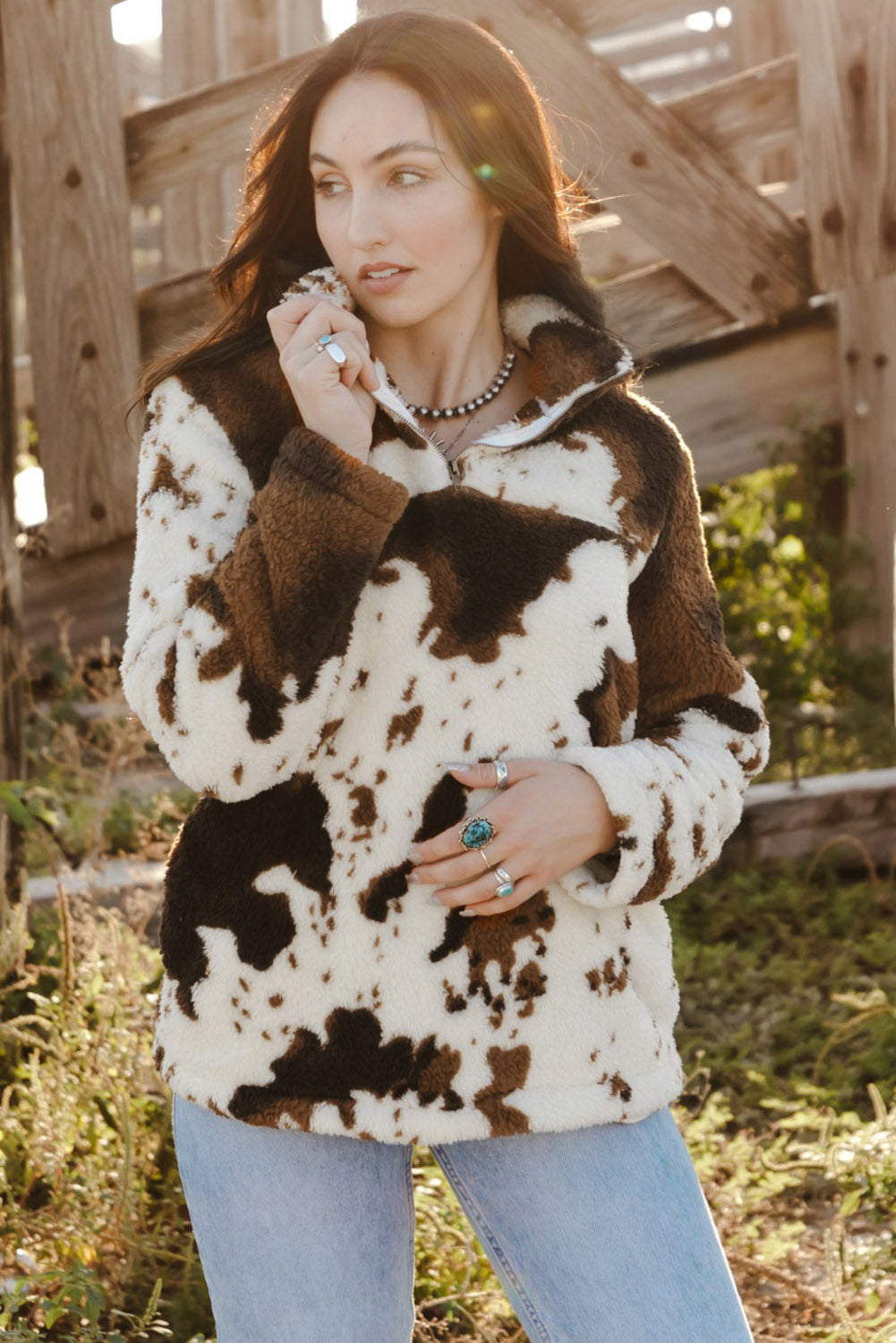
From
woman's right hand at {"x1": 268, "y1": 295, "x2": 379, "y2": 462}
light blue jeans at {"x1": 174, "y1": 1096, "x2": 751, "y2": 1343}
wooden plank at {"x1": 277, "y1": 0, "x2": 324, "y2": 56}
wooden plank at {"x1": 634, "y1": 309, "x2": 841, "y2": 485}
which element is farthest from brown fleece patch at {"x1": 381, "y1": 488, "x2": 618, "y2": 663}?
wooden plank at {"x1": 277, "y1": 0, "x2": 324, "y2": 56}

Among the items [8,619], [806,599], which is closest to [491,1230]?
[8,619]

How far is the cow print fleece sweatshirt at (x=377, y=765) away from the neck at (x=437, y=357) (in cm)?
16

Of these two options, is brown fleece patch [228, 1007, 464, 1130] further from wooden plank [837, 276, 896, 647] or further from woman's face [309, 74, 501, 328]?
wooden plank [837, 276, 896, 647]

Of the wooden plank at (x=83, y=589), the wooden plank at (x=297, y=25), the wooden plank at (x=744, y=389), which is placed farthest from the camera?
the wooden plank at (x=297, y=25)

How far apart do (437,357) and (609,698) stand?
1.78 feet

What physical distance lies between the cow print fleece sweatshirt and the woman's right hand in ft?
0.11

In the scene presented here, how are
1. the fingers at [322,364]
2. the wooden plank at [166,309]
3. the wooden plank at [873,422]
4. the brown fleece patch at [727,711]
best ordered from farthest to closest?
the wooden plank at [873,422] < the wooden plank at [166,309] < the brown fleece patch at [727,711] < the fingers at [322,364]

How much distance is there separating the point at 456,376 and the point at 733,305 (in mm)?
3426

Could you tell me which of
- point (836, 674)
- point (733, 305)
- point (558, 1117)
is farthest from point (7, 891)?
point (836, 674)

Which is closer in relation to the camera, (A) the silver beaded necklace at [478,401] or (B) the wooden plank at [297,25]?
(A) the silver beaded necklace at [478,401]

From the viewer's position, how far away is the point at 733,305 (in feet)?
17.0

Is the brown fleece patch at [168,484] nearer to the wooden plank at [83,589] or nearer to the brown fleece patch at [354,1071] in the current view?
the brown fleece patch at [354,1071]

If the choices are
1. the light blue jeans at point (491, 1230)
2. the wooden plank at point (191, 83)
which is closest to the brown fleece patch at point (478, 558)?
the light blue jeans at point (491, 1230)

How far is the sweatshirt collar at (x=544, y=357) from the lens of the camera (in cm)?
185
